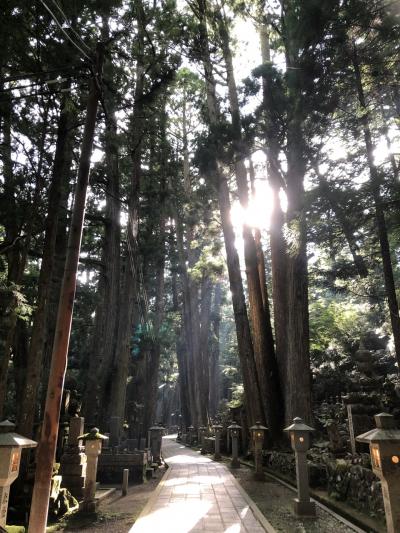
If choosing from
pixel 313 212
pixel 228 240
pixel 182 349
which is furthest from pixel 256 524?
pixel 182 349

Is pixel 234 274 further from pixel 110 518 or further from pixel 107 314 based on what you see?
pixel 110 518

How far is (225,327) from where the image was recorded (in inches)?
2063

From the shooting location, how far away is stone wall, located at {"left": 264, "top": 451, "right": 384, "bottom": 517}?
18.4 feet

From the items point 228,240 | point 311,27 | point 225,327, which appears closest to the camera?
point 311,27

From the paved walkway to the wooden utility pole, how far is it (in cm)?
176

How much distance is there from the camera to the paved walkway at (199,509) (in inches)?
222

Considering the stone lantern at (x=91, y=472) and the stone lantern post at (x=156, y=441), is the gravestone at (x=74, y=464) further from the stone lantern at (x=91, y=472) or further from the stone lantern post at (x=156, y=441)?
the stone lantern post at (x=156, y=441)

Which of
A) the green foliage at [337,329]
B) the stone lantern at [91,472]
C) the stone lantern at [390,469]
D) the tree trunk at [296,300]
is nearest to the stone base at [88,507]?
the stone lantern at [91,472]

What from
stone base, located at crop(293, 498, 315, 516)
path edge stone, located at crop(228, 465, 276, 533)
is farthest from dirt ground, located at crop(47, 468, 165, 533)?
stone base, located at crop(293, 498, 315, 516)

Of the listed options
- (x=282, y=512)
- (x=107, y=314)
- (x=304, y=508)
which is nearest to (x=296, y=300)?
(x=282, y=512)

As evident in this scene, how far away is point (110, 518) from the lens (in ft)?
22.1

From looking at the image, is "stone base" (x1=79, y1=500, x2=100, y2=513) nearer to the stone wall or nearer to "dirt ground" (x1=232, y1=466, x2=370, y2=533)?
"dirt ground" (x1=232, y1=466, x2=370, y2=533)

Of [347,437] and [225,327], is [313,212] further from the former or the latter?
[225,327]

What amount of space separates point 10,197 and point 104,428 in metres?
7.77
